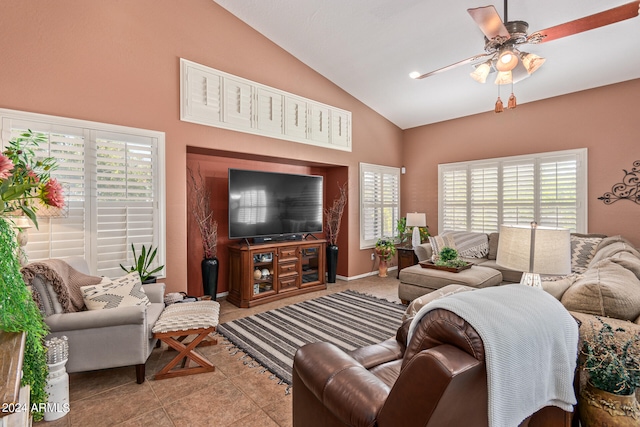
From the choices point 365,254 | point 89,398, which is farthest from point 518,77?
point 89,398

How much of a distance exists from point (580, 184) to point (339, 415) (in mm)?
5156

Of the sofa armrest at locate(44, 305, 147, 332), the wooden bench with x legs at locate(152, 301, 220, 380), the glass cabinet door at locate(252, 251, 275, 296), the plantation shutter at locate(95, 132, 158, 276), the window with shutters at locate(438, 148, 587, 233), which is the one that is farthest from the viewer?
the window with shutters at locate(438, 148, 587, 233)

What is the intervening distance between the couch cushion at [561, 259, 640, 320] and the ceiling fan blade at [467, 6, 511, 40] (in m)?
1.83

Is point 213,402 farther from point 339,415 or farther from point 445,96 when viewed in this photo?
point 445,96

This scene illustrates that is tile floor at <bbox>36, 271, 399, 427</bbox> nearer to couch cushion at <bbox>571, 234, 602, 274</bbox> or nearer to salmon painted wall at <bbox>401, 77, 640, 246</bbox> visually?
couch cushion at <bbox>571, 234, 602, 274</bbox>

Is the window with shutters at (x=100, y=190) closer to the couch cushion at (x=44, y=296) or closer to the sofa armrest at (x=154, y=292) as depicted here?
the sofa armrest at (x=154, y=292)

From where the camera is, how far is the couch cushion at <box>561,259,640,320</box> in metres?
1.50

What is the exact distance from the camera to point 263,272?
4.21 meters

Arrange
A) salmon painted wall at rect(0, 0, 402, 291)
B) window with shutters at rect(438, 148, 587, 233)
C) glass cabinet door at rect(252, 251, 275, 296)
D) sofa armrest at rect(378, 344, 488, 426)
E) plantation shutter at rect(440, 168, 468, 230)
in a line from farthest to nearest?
1. plantation shutter at rect(440, 168, 468, 230)
2. window with shutters at rect(438, 148, 587, 233)
3. glass cabinet door at rect(252, 251, 275, 296)
4. salmon painted wall at rect(0, 0, 402, 291)
5. sofa armrest at rect(378, 344, 488, 426)

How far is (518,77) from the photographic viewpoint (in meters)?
2.79

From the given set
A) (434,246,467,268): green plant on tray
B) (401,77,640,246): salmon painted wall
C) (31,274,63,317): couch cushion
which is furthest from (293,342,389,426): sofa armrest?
(401,77,640,246): salmon painted wall

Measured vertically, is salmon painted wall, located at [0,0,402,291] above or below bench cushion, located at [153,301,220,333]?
above

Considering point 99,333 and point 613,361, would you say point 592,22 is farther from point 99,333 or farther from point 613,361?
point 99,333

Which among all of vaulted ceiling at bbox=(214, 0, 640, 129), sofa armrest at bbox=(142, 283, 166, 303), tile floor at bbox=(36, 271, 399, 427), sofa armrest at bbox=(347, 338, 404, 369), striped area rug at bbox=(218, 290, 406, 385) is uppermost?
vaulted ceiling at bbox=(214, 0, 640, 129)
